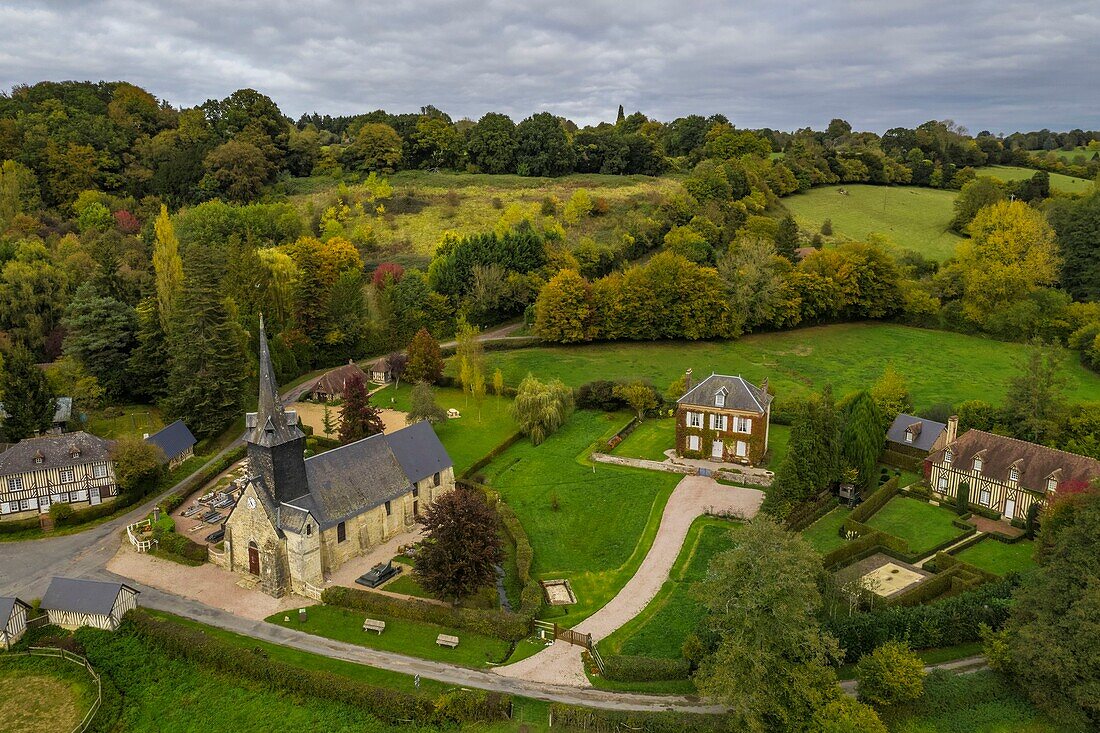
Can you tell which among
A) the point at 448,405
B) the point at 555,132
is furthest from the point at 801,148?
the point at 448,405

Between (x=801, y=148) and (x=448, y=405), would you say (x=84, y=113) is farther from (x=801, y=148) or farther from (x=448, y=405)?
(x=801, y=148)

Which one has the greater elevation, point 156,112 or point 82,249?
point 156,112

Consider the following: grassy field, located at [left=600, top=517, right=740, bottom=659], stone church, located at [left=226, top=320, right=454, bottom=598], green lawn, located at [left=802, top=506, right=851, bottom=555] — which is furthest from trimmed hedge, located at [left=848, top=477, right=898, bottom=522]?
stone church, located at [left=226, top=320, right=454, bottom=598]

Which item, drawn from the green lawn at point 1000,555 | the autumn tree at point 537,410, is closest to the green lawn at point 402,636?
the autumn tree at point 537,410

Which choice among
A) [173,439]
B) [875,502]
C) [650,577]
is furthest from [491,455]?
[875,502]

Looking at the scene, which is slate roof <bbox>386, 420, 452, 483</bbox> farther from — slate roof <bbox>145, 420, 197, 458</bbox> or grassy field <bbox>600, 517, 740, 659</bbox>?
slate roof <bbox>145, 420, 197, 458</bbox>

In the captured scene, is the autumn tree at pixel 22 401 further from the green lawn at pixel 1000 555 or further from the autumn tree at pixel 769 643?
the green lawn at pixel 1000 555
